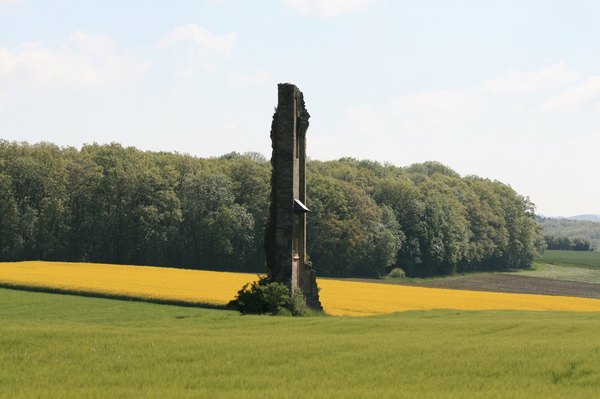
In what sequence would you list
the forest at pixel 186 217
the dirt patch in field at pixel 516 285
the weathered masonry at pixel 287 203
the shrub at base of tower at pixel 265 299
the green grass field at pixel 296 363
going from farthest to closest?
the forest at pixel 186 217, the dirt patch in field at pixel 516 285, the weathered masonry at pixel 287 203, the shrub at base of tower at pixel 265 299, the green grass field at pixel 296 363

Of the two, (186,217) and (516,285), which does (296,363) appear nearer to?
(516,285)

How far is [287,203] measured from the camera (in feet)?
124

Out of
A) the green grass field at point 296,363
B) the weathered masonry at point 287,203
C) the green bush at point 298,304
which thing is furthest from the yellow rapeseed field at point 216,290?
the green grass field at point 296,363

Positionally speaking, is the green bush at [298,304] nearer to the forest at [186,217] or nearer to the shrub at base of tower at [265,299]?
the shrub at base of tower at [265,299]

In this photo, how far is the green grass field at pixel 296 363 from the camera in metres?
14.8

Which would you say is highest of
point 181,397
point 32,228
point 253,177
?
point 253,177

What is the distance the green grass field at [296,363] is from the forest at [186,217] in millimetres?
59916

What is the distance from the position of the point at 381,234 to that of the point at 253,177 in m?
16.3

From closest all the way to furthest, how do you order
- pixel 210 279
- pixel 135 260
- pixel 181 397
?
1. pixel 181 397
2. pixel 210 279
3. pixel 135 260

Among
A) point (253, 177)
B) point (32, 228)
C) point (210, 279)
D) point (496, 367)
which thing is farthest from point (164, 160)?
point (496, 367)

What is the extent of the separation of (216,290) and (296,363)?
30859 millimetres

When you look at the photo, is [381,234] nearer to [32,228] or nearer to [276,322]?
[32,228]

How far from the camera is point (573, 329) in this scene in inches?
1045

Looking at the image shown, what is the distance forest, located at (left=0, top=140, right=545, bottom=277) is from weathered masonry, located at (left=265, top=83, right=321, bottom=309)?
47047mm
